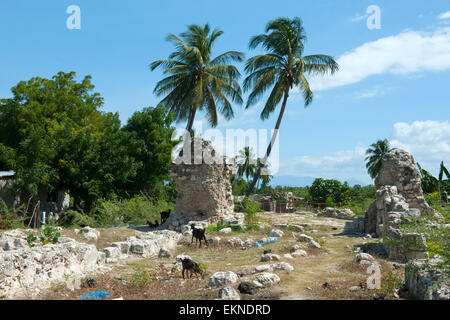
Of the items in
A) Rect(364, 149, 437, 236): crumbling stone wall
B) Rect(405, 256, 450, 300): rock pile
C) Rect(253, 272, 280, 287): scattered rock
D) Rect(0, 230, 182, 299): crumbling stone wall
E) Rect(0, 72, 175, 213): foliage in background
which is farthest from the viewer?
Rect(0, 72, 175, 213): foliage in background

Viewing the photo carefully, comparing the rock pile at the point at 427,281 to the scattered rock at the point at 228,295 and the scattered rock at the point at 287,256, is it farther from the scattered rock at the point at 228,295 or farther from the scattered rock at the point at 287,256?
the scattered rock at the point at 287,256

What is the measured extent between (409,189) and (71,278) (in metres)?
12.0

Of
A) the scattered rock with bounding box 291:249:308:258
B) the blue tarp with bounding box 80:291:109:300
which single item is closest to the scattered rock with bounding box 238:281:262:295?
the blue tarp with bounding box 80:291:109:300

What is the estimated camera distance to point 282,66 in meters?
22.6

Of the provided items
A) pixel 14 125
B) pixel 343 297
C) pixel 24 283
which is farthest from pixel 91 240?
pixel 14 125

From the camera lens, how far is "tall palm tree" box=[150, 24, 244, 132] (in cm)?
2231

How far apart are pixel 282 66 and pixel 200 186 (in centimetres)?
1152

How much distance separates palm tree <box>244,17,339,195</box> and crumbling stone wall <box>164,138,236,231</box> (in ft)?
25.5

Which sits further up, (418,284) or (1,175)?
(1,175)

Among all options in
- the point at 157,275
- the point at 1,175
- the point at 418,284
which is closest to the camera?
the point at 418,284

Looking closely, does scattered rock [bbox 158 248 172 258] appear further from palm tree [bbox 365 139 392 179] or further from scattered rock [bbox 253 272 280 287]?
palm tree [bbox 365 139 392 179]
